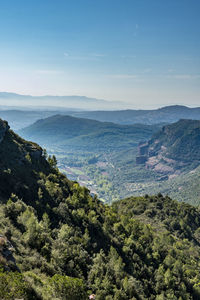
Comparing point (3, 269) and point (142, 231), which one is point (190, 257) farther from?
point (3, 269)

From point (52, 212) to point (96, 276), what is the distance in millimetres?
24909

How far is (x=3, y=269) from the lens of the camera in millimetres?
21672

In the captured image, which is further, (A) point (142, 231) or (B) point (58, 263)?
(A) point (142, 231)

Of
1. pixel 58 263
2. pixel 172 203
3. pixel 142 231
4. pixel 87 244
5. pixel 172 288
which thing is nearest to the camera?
pixel 58 263

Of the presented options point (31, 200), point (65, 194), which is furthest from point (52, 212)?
point (65, 194)

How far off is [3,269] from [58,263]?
16280mm

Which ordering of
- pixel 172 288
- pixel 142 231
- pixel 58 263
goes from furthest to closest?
pixel 142 231 → pixel 172 288 → pixel 58 263

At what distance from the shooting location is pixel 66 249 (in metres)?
39.4

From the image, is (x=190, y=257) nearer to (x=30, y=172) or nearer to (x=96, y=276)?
(x=96, y=276)

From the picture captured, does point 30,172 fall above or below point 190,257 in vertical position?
above

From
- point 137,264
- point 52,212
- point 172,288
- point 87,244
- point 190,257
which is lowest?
point 190,257

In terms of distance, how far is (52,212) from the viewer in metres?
61.2

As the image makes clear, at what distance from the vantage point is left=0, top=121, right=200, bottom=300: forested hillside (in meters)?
25.6

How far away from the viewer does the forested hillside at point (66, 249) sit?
25.6 meters
